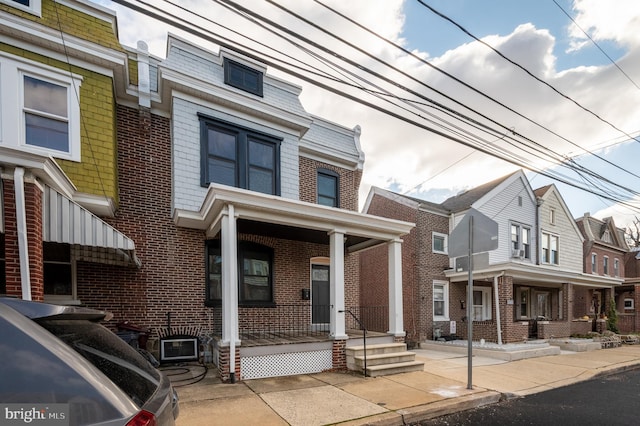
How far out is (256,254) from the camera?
9523 millimetres

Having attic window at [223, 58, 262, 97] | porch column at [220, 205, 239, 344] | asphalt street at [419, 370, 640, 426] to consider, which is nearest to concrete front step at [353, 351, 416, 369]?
asphalt street at [419, 370, 640, 426]

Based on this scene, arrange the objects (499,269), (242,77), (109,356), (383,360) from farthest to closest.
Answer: (499,269) < (242,77) < (383,360) < (109,356)

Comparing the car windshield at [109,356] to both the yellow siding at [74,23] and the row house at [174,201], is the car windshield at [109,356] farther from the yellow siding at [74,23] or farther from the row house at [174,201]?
the yellow siding at [74,23]

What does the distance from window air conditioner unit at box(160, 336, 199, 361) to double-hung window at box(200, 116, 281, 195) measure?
376cm

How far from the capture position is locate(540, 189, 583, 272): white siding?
18.1m

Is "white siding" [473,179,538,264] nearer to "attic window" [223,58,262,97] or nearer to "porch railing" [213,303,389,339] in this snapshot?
"porch railing" [213,303,389,339]

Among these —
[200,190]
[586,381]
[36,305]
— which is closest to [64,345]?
[36,305]

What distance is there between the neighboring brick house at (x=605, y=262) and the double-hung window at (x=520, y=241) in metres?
6.59

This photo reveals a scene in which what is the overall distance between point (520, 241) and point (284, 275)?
40.9ft

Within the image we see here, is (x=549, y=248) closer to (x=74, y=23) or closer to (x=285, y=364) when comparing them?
(x=285, y=364)

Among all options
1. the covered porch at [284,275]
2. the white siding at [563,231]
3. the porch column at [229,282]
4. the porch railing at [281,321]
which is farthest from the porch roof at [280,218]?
the white siding at [563,231]

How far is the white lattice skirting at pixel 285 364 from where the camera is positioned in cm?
681

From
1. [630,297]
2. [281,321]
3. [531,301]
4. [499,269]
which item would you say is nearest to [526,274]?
[499,269]

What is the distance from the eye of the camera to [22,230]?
479 centimetres
